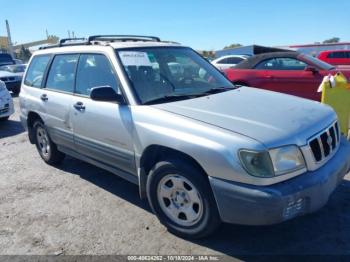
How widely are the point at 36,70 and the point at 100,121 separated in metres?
2.20

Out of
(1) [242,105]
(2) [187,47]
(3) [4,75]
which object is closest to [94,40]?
(2) [187,47]

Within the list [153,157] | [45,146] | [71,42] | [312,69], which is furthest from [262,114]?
[312,69]

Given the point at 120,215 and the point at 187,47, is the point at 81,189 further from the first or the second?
the point at 187,47

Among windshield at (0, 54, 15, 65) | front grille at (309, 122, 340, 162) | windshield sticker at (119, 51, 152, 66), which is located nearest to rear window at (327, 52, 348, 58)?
front grille at (309, 122, 340, 162)

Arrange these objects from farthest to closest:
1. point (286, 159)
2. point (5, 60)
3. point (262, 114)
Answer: point (5, 60), point (262, 114), point (286, 159)

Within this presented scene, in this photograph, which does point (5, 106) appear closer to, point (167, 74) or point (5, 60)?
point (167, 74)

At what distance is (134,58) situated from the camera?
382cm

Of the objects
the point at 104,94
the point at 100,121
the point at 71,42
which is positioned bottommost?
the point at 100,121

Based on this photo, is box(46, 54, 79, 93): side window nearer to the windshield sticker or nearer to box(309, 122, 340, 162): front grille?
the windshield sticker

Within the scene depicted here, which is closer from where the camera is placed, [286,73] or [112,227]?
[112,227]

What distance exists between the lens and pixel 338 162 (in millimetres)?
3152

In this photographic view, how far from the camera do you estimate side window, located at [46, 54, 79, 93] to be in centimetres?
445

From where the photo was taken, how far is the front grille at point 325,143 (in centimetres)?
296

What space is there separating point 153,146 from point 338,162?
1680 millimetres
